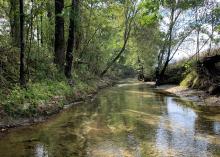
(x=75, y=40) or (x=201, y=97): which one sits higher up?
(x=75, y=40)

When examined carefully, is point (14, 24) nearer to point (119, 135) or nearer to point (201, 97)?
point (201, 97)

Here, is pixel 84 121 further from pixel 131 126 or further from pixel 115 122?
pixel 131 126

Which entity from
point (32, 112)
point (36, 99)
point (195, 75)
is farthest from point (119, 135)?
point (195, 75)

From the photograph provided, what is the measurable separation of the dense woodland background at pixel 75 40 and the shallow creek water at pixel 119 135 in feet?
6.84

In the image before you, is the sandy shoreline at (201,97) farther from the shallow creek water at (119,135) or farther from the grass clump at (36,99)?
the grass clump at (36,99)

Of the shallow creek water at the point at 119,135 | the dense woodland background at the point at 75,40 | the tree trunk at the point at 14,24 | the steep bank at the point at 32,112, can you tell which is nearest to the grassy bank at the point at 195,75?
the dense woodland background at the point at 75,40

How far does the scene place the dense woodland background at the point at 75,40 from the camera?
1630 centimetres

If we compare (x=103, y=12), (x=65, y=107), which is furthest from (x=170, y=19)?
(x=65, y=107)

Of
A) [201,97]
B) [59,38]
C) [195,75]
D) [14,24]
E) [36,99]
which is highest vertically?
[14,24]

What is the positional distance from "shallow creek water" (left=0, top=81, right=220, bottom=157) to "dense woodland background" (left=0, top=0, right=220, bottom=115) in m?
2.09

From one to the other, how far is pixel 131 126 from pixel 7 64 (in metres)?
7.45

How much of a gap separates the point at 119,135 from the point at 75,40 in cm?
2189

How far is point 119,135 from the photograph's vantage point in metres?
12.6

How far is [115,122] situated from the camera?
50.2 ft
